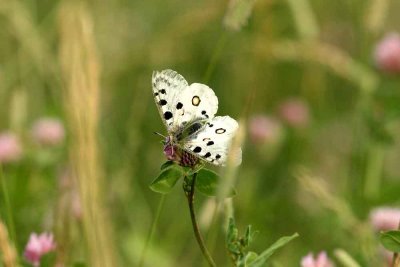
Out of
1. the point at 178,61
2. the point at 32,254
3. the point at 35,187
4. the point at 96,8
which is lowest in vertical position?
the point at 32,254

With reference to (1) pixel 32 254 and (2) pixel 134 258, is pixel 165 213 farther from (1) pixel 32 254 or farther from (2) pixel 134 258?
(1) pixel 32 254

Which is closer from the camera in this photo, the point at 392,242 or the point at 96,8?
the point at 392,242

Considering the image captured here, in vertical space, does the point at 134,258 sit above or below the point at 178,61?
below

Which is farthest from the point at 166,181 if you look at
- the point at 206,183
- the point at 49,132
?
the point at 49,132

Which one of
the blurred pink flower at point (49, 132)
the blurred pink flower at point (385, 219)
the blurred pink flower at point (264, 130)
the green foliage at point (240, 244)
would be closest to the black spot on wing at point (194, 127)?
the green foliage at point (240, 244)

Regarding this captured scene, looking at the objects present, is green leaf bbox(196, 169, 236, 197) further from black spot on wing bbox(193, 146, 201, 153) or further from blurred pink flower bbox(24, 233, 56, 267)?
blurred pink flower bbox(24, 233, 56, 267)

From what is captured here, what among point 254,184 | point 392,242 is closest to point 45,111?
point 254,184
